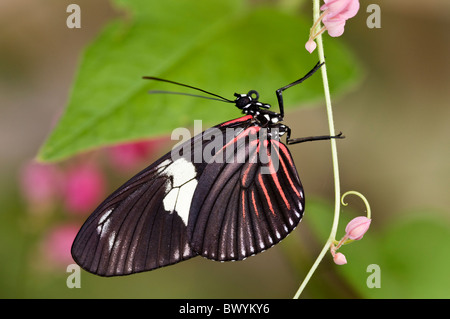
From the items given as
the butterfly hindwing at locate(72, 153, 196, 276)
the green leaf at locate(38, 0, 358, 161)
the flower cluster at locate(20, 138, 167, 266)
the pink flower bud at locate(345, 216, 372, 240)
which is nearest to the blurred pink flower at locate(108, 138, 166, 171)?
the flower cluster at locate(20, 138, 167, 266)

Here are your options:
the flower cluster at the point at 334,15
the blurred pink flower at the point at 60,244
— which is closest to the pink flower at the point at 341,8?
the flower cluster at the point at 334,15

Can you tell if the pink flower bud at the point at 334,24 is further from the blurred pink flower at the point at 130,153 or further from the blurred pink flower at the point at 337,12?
the blurred pink flower at the point at 130,153

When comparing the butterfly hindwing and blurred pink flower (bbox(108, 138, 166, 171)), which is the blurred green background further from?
the butterfly hindwing

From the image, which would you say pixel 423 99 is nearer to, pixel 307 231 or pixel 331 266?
pixel 307 231

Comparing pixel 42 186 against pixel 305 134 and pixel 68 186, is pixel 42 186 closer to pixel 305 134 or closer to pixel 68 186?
pixel 68 186

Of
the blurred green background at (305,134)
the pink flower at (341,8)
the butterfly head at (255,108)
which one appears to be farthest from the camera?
the blurred green background at (305,134)

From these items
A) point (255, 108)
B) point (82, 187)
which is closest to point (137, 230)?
point (255, 108)
